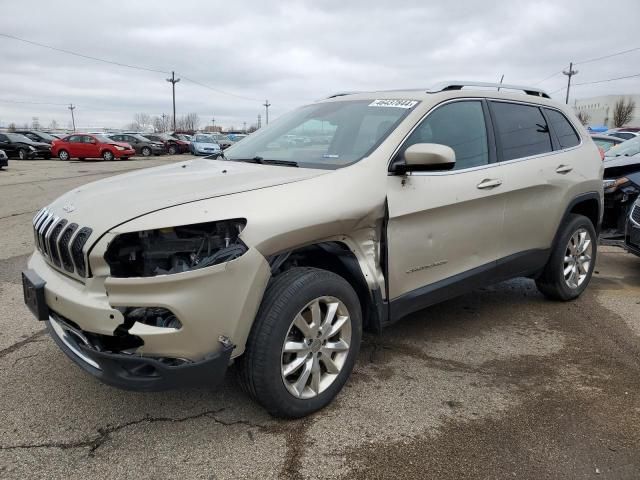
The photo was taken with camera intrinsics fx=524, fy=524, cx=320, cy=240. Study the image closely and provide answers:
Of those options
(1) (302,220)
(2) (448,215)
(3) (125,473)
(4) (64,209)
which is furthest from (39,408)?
(2) (448,215)

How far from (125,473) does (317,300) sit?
124 cm

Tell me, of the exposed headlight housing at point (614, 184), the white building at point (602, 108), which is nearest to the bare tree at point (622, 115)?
the white building at point (602, 108)

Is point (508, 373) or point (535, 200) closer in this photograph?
point (508, 373)

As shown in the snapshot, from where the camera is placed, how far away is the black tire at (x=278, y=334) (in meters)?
2.62

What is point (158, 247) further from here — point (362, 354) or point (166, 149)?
point (166, 149)

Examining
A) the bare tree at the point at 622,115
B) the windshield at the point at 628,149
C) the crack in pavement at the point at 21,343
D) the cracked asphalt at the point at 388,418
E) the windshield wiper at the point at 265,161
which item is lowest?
the cracked asphalt at the point at 388,418

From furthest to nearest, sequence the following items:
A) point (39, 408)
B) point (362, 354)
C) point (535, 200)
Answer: point (535, 200) → point (362, 354) → point (39, 408)

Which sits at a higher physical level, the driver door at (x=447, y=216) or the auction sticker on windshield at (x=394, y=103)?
the auction sticker on windshield at (x=394, y=103)

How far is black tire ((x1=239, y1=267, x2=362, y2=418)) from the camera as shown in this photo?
262cm

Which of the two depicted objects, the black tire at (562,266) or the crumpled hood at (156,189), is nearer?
the crumpled hood at (156,189)

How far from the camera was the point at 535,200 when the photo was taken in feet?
13.9

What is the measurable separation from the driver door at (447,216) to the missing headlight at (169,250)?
1.11 m

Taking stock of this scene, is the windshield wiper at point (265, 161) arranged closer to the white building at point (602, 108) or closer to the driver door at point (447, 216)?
the driver door at point (447, 216)

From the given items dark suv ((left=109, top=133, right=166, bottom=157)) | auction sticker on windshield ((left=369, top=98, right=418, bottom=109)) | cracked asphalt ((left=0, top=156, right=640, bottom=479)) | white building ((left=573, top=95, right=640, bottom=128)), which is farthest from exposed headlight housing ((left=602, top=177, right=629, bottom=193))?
white building ((left=573, top=95, right=640, bottom=128))
